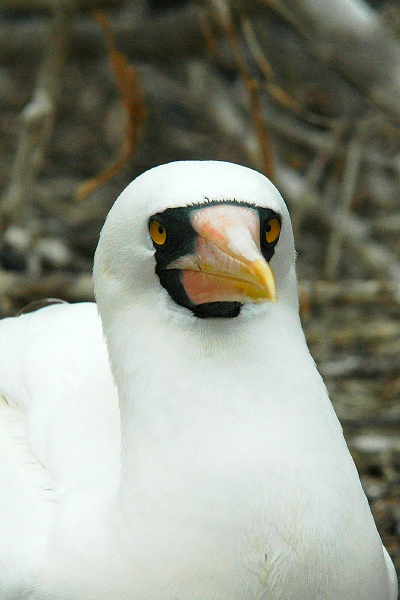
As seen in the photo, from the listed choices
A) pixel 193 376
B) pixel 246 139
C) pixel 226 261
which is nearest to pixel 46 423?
pixel 193 376

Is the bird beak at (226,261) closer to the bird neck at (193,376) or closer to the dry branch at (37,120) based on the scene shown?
the bird neck at (193,376)

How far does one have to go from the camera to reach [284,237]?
2357 mm

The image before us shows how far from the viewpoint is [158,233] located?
7.57 feet

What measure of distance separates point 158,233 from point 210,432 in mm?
→ 444

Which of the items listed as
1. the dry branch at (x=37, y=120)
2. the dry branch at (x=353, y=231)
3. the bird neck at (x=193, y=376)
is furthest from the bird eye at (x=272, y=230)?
the dry branch at (x=353, y=231)

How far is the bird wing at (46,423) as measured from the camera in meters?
2.56

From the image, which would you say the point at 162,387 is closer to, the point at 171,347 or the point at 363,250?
the point at 171,347

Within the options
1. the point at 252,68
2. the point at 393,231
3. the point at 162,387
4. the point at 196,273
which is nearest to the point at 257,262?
the point at 196,273

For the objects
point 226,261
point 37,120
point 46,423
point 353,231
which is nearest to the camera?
point 226,261

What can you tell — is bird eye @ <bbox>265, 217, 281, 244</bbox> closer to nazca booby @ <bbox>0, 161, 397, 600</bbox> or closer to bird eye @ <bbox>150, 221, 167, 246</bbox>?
nazca booby @ <bbox>0, 161, 397, 600</bbox>

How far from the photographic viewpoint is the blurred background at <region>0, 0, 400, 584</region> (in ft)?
13.1

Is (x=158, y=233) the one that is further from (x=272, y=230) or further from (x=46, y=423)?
(x=46, y=423)

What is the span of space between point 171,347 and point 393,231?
12.2ft

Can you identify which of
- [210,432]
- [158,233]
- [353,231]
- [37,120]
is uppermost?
[158,233]
